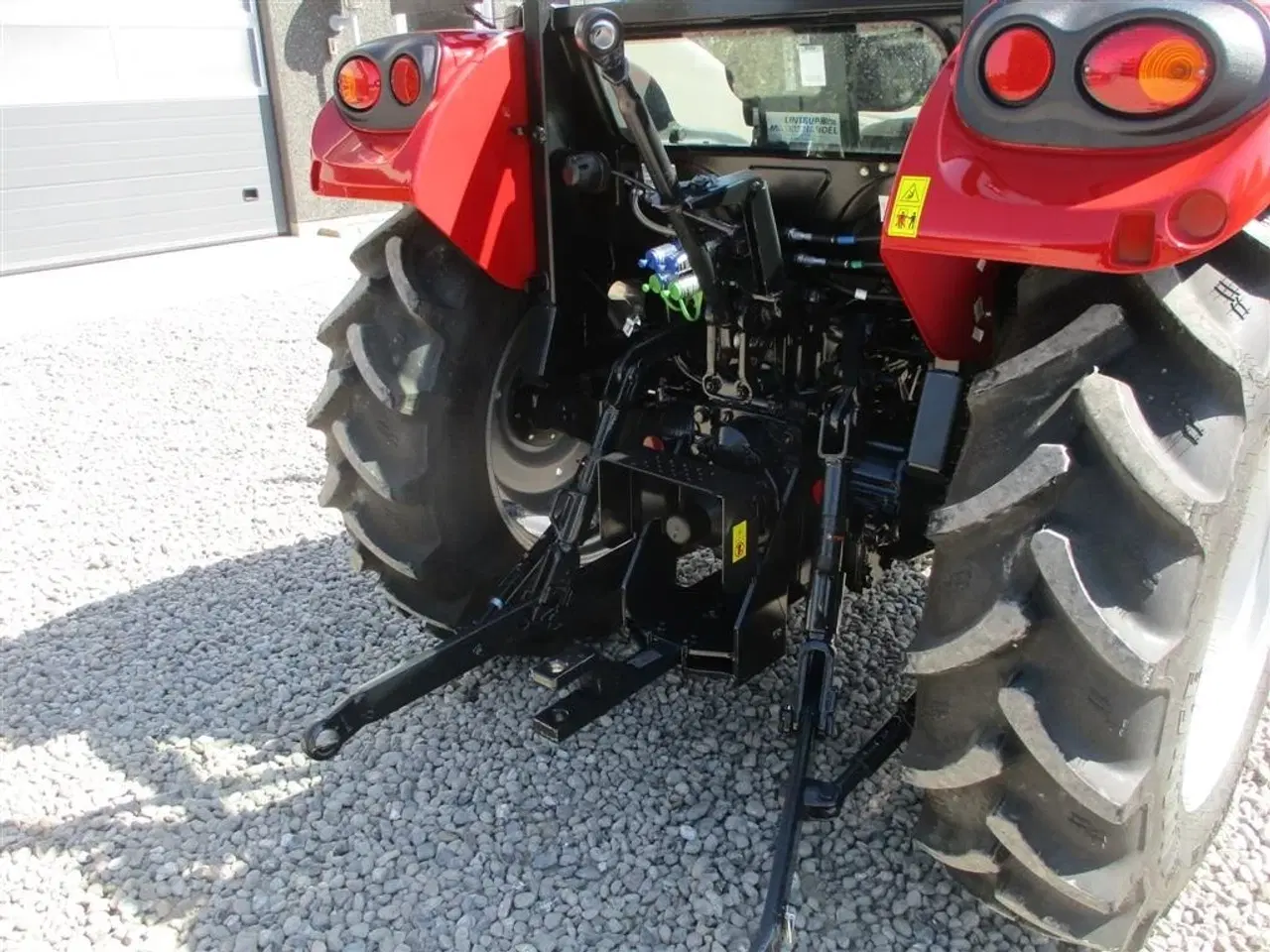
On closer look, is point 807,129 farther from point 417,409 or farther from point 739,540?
point 417,409

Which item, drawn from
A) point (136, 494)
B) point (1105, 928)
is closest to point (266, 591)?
point (136, 494)

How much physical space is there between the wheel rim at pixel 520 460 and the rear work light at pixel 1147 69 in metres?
1.49

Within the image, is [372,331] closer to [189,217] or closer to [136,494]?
[136,494]

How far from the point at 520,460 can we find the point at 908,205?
1524 millimetres

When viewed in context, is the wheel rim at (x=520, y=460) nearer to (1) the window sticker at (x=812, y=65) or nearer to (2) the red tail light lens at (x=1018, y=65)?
(1) the window sticker at (x=812, y=65)

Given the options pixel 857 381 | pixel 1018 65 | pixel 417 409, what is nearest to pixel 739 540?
pixel 857 381

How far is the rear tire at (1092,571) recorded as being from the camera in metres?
1.52

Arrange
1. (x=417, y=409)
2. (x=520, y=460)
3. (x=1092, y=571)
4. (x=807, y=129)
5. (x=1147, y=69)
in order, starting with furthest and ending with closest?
(x=520, y=460)
(x=417, y=409)
(x=807, y=129)
(x=1092, y=571)
(x=1147, y=69)

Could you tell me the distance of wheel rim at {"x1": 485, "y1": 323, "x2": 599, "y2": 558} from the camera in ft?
8.64

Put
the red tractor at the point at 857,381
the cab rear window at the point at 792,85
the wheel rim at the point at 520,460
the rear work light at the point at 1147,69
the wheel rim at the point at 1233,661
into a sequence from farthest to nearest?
the wheel rim at the point at 520,460, the cab rear window at the point at 792,85, the wheel rim at the point at 1233,661, the red tractor at the point at 857,381, the rear work light at the point at 1147,69

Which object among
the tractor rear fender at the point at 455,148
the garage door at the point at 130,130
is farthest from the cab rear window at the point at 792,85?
the garage door at the point at 130,130

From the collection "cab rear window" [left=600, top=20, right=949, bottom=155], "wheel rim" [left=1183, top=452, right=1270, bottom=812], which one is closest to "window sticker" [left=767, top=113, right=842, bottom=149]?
"cab rear window" [left=600, top=20, right=949, bottom=155]

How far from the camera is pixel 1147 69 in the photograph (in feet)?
4.60

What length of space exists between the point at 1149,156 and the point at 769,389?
115 centimetres
